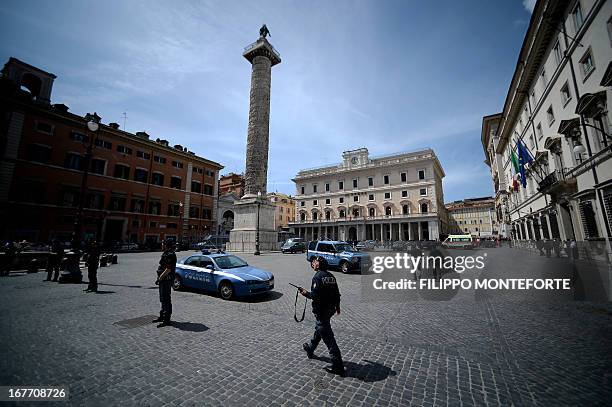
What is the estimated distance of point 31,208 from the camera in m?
25.2

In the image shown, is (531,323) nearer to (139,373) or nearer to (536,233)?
(139,373)

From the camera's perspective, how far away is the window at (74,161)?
28.5 m

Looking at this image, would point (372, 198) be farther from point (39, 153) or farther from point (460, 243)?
point (39, 153)

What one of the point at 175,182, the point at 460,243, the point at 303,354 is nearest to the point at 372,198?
the point at 460,243

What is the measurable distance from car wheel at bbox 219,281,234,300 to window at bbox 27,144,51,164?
106 ft

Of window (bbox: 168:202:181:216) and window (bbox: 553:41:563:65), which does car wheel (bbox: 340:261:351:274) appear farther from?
window (bbox: 168:202:181:216)

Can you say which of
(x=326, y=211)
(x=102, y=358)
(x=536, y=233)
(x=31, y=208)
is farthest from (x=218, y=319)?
(x=326, y=211)

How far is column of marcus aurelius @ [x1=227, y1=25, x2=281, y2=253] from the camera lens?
25.5 metres

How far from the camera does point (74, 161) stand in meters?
29.0

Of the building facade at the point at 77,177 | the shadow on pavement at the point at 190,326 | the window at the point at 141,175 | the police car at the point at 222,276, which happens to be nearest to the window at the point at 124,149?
the building facade at the point at 77,177

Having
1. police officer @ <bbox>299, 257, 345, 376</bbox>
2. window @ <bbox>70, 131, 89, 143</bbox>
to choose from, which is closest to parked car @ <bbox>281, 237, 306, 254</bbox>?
police officer @ <bbox>299, 257, 345, 376</bbox>

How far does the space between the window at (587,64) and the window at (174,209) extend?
41632 mm

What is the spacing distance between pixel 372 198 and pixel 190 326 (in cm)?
5371

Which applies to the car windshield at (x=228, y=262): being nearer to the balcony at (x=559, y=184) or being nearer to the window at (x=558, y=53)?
the balcony at (x=559, y=184)
